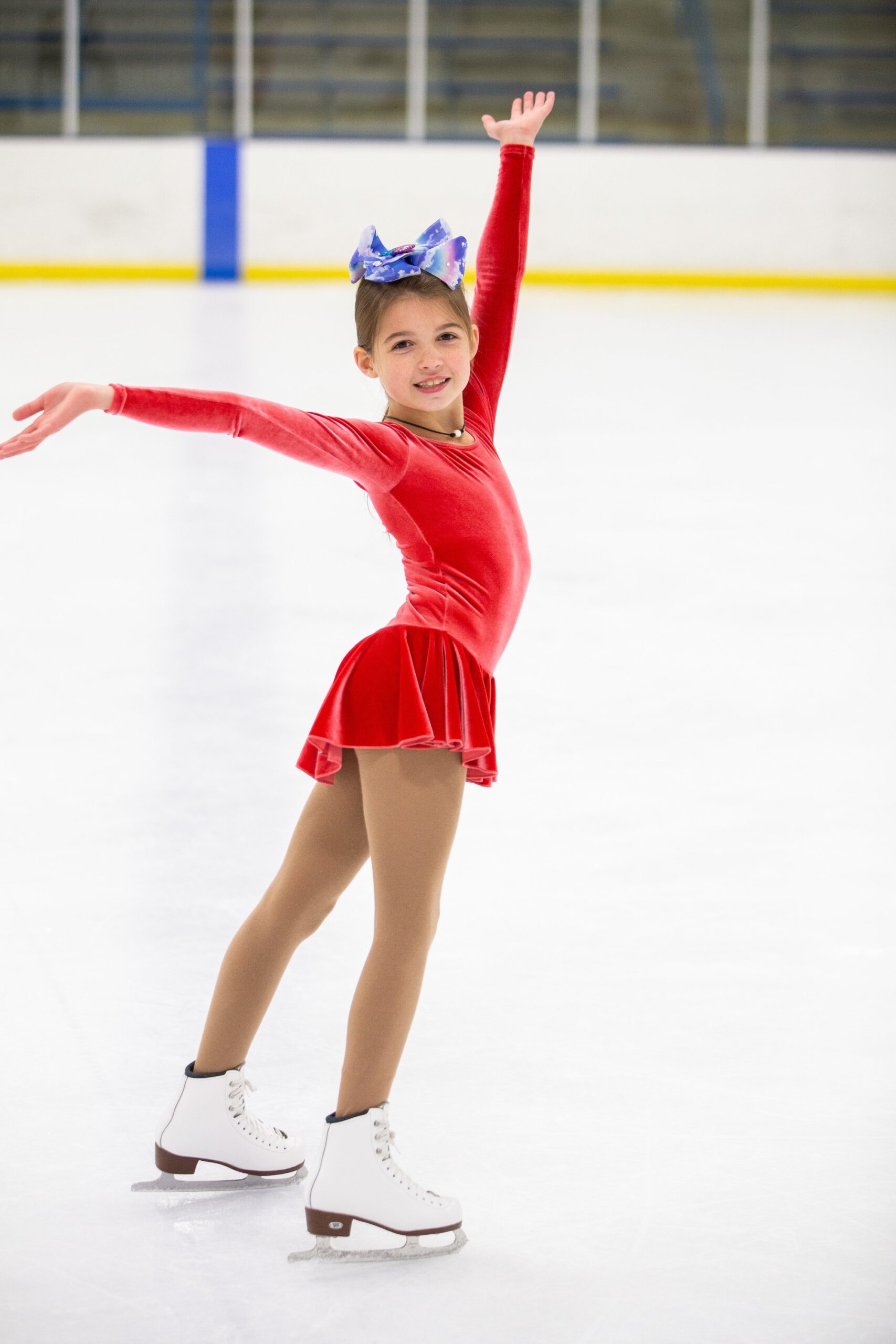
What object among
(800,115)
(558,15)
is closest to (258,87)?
(558,15)

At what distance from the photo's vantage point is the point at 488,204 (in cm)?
1408

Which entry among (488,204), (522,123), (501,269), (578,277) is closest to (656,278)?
(578,277)

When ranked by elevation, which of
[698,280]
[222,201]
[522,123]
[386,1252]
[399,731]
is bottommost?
[386,1252]

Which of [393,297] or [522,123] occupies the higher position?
[522,123]

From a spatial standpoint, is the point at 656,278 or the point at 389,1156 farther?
the point at 656,278

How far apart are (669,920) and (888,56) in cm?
1499

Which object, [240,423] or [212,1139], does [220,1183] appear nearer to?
[212,1139]

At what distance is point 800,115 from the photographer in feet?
52.0

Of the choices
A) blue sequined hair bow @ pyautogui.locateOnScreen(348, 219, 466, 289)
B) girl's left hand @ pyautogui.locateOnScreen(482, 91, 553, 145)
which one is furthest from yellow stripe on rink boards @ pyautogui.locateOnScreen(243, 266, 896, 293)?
blue sequined hair bow @ pyautogui.locateOnScreen(348, 219, 466, 289)

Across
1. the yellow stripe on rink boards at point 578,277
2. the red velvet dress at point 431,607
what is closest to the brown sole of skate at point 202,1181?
the red velvet dress at point 431,607

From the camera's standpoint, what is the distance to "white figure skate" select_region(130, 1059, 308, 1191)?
189 cm

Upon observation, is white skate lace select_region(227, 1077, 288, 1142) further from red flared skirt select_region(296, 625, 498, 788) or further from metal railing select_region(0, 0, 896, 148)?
metal railing select_region(0, 0, 896, 148)

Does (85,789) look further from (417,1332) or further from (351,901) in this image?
(417,1332)

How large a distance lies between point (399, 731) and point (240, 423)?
346mm
